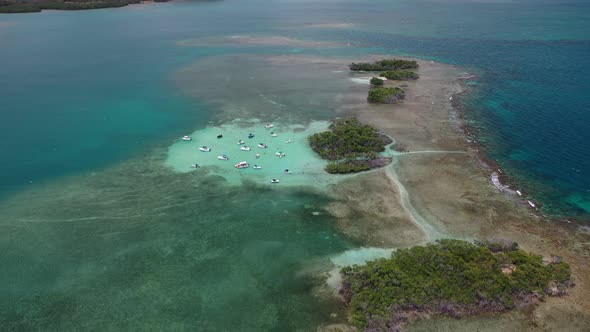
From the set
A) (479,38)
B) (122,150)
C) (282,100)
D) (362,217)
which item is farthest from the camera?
(479,38)

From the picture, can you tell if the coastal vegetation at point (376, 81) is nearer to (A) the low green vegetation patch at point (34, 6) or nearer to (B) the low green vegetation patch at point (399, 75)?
(B) the low green vegetation patch at point (399, 75)

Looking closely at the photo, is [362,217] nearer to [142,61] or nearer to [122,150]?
[122,150]

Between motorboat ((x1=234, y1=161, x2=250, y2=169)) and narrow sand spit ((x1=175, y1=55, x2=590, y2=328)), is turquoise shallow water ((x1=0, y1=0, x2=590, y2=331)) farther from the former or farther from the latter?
motorboat ((x1=234, y1=161, x2=250, y2=169))

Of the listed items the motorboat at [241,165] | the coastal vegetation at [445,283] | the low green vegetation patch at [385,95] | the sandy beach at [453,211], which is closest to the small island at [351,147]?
the sandy beach at [453,211]

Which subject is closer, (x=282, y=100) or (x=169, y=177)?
(x=169, y=177)

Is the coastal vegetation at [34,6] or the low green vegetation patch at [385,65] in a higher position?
the coastal vegetation at [34,6]

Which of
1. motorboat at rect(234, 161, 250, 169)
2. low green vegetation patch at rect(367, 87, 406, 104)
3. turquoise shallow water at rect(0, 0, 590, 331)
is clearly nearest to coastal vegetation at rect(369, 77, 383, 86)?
turquoise shallow water at rect(0, 0, 590, 331)

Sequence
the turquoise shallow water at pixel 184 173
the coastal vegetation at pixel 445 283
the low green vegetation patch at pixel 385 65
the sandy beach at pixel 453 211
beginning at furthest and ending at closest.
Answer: the low green vegetation patch at pixel 385 65 → the turquoise shallow water at pixel 184 173 → the sandy beach at pixel 453 211 → the coastal vegetation at pixel 445 283

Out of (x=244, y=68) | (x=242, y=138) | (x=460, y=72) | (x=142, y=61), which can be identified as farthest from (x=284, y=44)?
(x=242, y=138)
